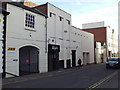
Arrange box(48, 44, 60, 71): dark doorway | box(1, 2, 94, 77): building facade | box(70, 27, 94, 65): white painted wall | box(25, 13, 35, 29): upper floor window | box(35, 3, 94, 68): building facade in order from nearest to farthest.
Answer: box(1, 2, 94, 77): building facade
box(25, 13, 35, 29): upper floor window
box(48, 44, 60, 71): dark doorway
box(35, 3, 94, 68): building facade
box(70, 27, 94, 65): white painted wall

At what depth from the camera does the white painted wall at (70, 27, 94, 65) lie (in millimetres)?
23125

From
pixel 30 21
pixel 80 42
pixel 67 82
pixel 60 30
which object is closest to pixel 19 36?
pixel 30 21

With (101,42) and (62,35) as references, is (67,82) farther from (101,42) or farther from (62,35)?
(101,42)

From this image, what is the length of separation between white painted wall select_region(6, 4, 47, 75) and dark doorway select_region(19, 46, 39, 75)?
528mm

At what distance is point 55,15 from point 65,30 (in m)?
3.24

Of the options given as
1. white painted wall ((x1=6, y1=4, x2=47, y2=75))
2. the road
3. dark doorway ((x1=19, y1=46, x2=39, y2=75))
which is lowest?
the road

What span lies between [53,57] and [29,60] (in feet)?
10.7

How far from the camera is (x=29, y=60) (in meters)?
16.1

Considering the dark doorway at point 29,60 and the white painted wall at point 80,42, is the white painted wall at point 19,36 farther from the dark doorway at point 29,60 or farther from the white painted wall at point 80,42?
the white painted wall at point 80,42

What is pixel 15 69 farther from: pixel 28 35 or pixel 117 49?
pixel 117 49

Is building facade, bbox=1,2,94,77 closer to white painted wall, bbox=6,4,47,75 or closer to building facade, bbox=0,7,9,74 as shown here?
white painted wall, bbox=6,4,47,75

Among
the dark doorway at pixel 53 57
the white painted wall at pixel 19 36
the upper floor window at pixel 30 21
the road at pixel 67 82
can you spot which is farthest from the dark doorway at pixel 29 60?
the road at pixel 67 82

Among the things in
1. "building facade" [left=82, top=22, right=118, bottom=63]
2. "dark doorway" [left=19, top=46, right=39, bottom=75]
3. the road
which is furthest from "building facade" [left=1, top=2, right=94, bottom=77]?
"building facade" [left=82, top=22, right=118, bottom=63]

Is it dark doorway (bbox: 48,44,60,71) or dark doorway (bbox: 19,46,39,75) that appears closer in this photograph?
dark doorway (bbox: 19,46,39,75)
